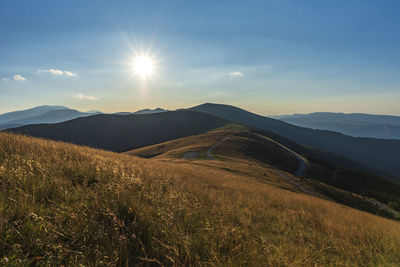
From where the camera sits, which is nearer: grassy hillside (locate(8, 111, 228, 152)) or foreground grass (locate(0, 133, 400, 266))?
foreground grass (locate(0, 133, 400, 266))

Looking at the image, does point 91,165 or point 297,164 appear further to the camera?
point 297,164

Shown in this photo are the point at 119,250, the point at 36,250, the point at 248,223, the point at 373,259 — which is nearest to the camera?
the point at 36,250

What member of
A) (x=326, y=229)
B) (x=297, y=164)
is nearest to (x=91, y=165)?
(x=326, y=229)

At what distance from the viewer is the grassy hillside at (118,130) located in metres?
151

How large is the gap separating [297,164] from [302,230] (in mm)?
77683

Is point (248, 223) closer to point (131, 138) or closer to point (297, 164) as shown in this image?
point (297, 164)

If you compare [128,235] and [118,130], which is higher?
[128,235]

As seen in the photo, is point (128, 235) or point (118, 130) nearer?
point (128, 235)

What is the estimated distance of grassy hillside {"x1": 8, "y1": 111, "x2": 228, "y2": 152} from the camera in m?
151

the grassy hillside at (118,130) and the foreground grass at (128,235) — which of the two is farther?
the grassy hillside at (118,130)

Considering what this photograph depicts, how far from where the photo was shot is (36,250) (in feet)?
6.22

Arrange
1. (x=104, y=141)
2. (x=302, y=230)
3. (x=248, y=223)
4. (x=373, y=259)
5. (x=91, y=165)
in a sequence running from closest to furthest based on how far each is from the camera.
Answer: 1. (x=373, y=259)
2. (x=248, y=223)
3. (x=302, y=230)
4. (x=91, y=165)
5. (x=104, y=141)

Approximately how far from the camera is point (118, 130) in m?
170

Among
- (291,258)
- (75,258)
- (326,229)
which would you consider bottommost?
(326,229)
